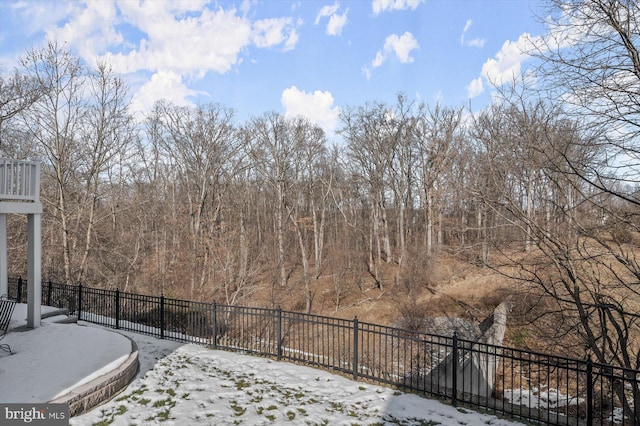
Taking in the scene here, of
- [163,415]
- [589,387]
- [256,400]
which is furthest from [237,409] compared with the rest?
[589,387]

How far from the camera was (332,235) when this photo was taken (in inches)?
1177

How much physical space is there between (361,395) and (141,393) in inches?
138

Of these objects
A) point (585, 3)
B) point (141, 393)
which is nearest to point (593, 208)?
point (585, 3)

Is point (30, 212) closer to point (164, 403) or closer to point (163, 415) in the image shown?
point (164, 403)

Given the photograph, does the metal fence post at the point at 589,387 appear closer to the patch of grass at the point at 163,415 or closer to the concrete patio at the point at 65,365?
the patch of grass at the point at 163,415

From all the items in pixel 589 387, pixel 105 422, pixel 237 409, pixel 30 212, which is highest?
pixel 30 212

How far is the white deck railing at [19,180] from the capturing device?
7.59 metres

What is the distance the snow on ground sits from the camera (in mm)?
4957

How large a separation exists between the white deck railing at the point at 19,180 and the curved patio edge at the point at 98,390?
4.52 metres

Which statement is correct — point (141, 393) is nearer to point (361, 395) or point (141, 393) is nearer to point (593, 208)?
point (361, 395)

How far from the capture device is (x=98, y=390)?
5.14 m

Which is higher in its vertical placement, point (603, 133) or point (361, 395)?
point (603, 133)

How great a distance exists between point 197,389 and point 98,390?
1.41 m

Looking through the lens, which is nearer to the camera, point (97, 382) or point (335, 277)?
point (97, 382)
